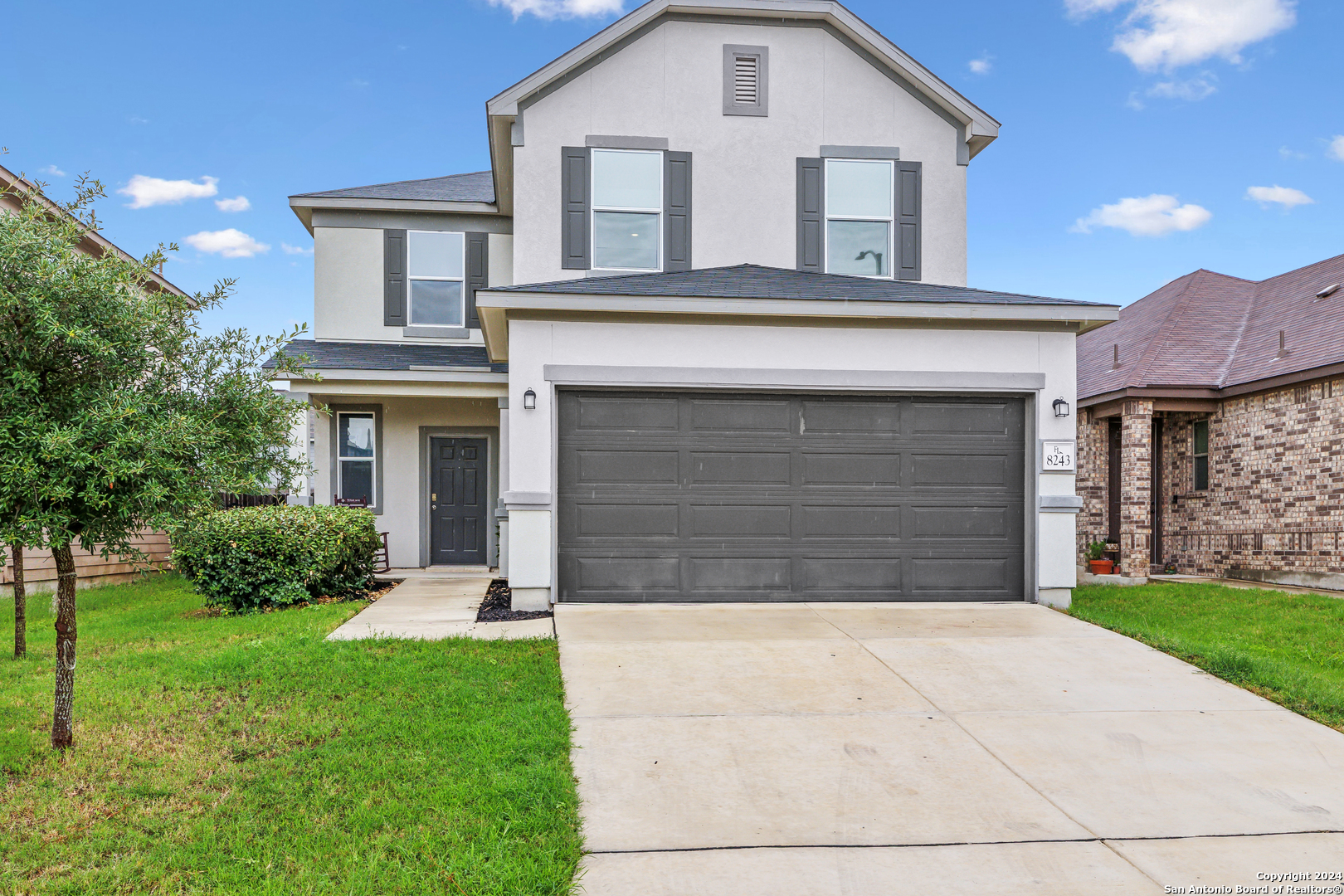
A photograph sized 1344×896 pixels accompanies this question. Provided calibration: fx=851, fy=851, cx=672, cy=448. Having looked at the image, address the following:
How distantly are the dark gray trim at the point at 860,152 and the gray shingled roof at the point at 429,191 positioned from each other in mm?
5463

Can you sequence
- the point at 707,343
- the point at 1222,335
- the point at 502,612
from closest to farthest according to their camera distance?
the point at 502,612 → the point at 707,343 → the point at 1222,335

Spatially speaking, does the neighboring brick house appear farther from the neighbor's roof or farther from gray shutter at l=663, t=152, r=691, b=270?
gray shutter at l=663, t=152, r=691, b=270

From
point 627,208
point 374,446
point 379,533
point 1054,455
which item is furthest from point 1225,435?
point 374,446

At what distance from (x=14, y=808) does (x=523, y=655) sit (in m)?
3.44

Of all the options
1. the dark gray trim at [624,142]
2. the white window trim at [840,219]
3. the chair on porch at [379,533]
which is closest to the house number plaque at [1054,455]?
the white window trim at [840,219]

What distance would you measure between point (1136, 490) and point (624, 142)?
9.82 metres

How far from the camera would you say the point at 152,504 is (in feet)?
14.2

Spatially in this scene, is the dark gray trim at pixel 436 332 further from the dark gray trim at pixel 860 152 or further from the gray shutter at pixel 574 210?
the dark gray trim at pixel 860 152

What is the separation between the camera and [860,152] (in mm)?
11734

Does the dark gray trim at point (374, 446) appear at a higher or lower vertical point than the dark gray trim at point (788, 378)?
lower

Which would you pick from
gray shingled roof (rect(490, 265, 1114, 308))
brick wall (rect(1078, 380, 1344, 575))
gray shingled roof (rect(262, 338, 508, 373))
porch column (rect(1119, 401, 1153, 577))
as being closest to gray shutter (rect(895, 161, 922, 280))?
gray shingled roof (rect(490, 265, 1114, 308))

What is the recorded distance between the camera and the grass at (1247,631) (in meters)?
6.21

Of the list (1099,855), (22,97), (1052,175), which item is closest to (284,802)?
(1099,855)

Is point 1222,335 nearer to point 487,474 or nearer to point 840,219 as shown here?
point 840,219
